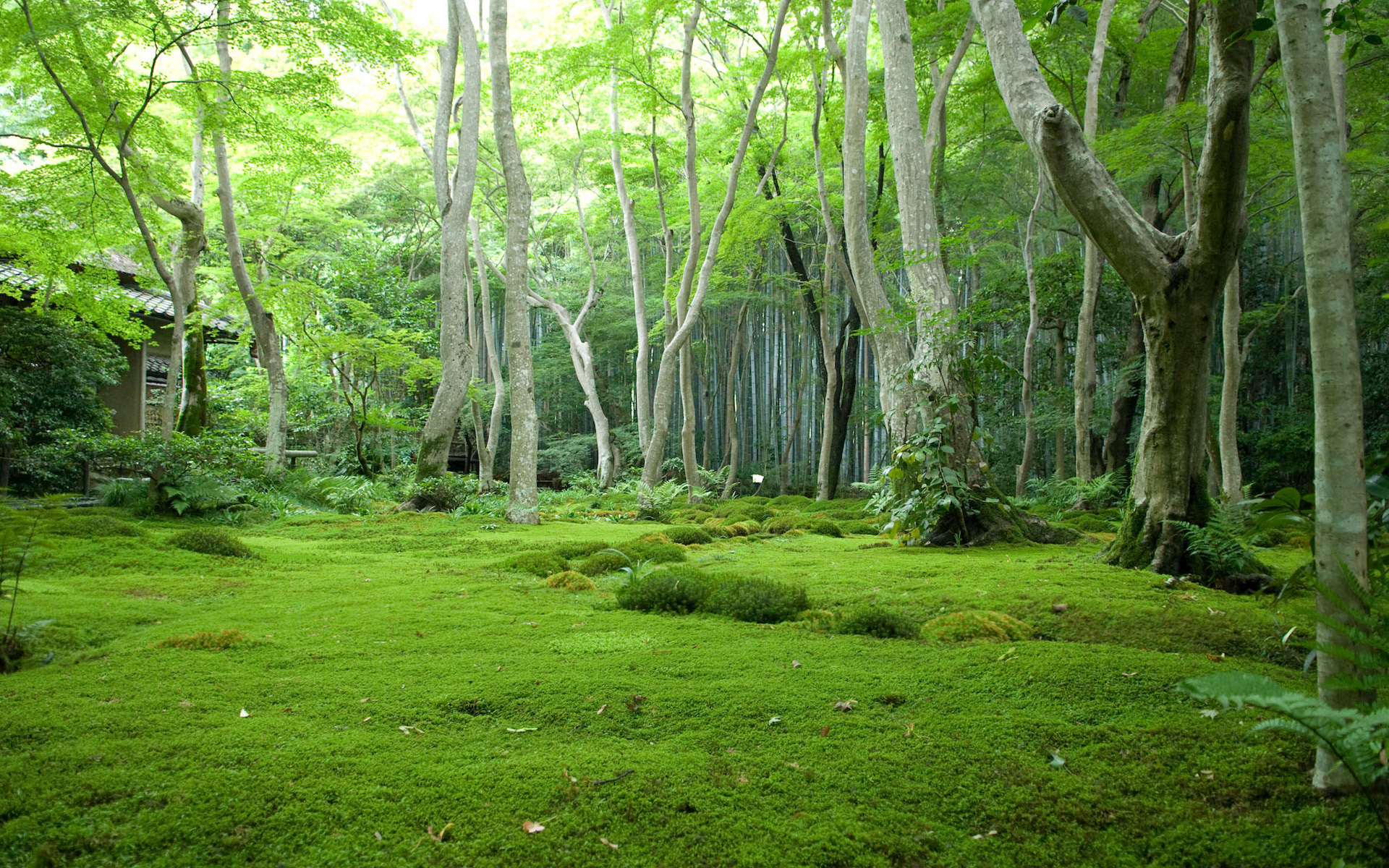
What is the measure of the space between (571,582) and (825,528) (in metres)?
3.62

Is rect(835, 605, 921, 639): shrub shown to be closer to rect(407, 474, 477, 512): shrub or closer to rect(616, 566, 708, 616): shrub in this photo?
rect(616, 566, 708, 616): shrub

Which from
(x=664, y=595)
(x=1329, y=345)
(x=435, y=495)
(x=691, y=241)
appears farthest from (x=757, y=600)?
(x=435, y=495)

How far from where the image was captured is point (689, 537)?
20.5 feet

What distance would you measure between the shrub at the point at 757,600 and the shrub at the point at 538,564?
4.92ft

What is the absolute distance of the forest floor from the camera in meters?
1.45

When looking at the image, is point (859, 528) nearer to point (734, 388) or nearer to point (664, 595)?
point (664, 595)

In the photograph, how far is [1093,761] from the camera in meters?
1.77

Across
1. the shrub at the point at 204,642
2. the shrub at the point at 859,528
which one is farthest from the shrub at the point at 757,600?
the shrub at the point at 859,528

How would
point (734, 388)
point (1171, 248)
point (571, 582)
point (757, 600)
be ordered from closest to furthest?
point (757, 600), point (1171, 248), point (571, 582), point (734, 388)

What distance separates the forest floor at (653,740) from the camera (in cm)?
145

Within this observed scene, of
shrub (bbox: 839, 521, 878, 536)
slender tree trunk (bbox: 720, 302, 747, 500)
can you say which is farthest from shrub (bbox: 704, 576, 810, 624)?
slender tree trunk (bbox: 720, 302, 747, 500)

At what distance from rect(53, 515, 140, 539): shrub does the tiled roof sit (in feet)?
22.7

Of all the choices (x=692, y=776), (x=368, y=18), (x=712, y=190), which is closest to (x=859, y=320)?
(x=712, y=190)

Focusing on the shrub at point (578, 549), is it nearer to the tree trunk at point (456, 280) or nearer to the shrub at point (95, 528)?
the shrub at point (95, 528)
